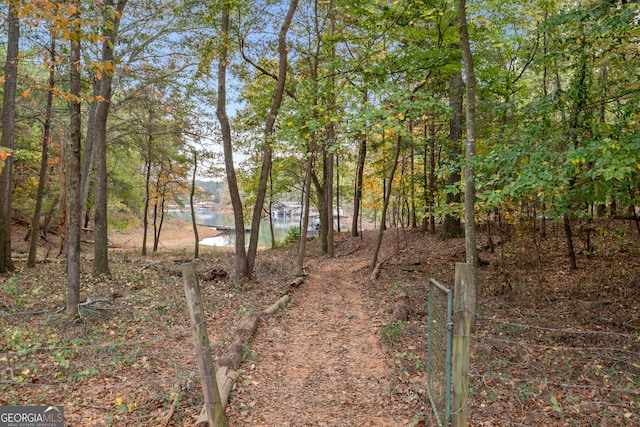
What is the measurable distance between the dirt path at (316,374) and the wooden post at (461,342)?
107cm

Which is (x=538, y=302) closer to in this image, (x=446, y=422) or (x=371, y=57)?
(x=446, y=422)

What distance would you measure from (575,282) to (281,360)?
835 cm

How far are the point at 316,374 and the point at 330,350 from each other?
0.92 metres

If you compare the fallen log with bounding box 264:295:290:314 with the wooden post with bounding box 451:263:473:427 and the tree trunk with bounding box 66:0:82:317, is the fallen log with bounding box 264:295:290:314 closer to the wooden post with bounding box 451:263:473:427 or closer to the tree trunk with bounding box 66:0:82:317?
the tree trunk with bounding box 66:0:82:317

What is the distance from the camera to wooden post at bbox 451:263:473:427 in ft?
10.8

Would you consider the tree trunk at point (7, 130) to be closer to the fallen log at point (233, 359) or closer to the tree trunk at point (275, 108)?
the tree trunk at point (275, 108)

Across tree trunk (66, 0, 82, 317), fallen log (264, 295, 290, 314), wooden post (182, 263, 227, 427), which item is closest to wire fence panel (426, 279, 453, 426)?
wooden post (182, 263, 227, 427)

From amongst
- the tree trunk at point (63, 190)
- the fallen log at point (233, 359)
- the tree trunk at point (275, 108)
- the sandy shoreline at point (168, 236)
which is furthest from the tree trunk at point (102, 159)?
the sandy shoreline at point (168, 236)

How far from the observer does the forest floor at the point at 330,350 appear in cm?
437

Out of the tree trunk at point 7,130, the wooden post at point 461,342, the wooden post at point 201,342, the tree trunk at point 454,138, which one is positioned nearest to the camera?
the wooden post at point 461,342

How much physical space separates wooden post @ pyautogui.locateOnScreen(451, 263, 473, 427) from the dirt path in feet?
3.51

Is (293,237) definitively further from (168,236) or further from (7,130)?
(168,236)

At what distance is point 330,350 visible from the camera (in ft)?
20.8

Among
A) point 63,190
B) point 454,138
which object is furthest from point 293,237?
point 454,138
